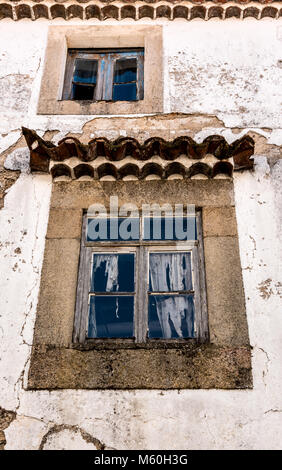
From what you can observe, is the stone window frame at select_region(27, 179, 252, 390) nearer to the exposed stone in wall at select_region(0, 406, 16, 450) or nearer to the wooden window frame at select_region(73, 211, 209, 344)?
the wooden window frame at select_region(73, 211, 209, 344)

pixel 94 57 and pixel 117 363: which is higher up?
pixel 94 57

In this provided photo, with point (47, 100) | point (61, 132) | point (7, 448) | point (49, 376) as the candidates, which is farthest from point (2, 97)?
point (7, 448)

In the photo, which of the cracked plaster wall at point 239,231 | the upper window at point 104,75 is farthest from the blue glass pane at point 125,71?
the cracked plaster wall at point 239,231

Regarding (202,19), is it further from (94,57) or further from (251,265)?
(251,265)

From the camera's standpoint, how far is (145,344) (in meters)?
4.41

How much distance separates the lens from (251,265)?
4.80 meters

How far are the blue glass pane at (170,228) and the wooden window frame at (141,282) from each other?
0.05 metres

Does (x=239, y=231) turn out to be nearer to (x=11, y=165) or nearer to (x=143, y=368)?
(x=143, y=368)

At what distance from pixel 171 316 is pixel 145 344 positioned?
0.39 meters

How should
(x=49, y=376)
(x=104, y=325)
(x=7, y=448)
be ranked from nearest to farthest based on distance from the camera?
(x=7, y=448) < (x=49, y=376) < (x=104, y=325)

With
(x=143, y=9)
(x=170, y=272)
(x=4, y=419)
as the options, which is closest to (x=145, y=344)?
(x=170, y=272)

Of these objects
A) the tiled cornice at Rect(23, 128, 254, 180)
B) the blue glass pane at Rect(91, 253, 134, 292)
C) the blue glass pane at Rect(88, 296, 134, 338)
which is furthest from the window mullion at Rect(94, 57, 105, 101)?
the blue glass pane at Rect(88, 296, 134, 338)

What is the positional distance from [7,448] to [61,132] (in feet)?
10.7

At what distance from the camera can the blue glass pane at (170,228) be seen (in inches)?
201
